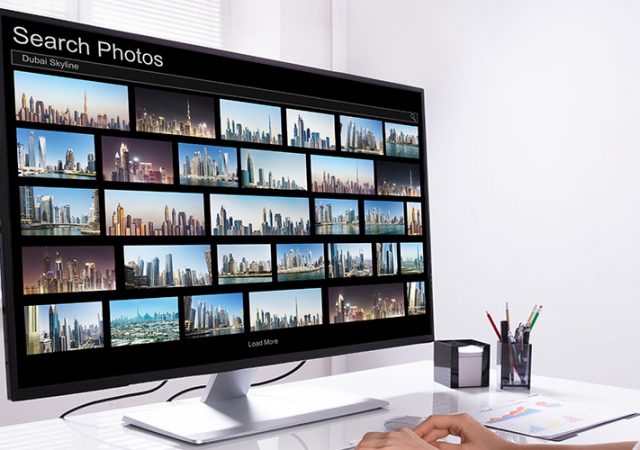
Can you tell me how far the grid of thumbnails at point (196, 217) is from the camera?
970mm

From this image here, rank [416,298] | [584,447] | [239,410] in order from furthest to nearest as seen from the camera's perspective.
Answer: [416,298] → [239,410] → [584,447]

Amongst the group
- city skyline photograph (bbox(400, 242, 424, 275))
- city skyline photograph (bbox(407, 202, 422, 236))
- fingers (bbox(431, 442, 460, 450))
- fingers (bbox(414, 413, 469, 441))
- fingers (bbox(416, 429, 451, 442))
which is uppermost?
city skyline photograph (bbox(407, 202, 422, 236))

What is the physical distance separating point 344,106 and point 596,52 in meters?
1.23

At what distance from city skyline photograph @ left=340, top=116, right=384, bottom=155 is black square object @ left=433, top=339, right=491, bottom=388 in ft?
1.35

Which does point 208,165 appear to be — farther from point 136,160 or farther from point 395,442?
point 395,442

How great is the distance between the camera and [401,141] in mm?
1425

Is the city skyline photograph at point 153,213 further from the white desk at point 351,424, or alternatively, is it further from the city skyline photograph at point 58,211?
the white desk at point 351,424

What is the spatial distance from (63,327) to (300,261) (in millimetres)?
415

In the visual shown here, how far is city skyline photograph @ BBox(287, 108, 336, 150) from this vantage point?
1242 mm

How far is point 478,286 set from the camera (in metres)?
2.55

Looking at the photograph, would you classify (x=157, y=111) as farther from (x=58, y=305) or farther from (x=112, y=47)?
(x=58, y=305)

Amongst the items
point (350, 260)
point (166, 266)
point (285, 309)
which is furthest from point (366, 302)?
point (166, 266)

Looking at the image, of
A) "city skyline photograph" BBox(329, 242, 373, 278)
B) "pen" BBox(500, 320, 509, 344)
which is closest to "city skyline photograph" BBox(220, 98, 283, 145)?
"city skyline photograph" BBox(329, 242, 373, 278)

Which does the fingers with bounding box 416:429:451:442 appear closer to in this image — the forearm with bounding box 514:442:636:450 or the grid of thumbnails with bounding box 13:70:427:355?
the forearm with bounding box 514:442:636:450
